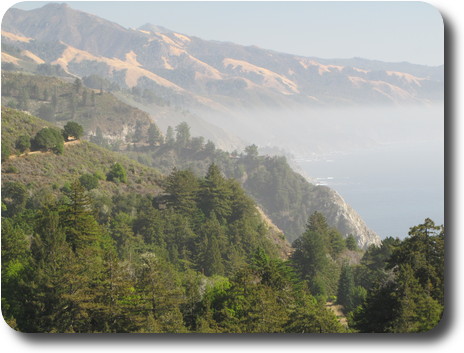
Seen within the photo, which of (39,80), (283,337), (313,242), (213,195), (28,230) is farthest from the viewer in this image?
(39,80)

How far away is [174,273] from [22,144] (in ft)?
79.3

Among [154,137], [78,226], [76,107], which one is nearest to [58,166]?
[78,226]

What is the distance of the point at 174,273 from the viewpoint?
27.7 meters

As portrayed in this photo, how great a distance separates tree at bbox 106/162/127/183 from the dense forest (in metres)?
7.32

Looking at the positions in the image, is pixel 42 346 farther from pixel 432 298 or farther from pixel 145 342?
pixel 432 298

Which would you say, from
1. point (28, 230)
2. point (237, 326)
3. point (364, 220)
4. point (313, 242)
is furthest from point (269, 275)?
point (364, 220)

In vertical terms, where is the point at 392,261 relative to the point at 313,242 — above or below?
above

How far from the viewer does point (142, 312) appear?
18094 millimetres

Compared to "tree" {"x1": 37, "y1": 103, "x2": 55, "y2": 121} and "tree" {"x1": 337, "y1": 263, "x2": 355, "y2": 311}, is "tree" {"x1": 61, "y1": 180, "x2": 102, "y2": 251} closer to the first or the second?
"tree" {"x1": 337, "y1": 263, "x2": 355, "y2": 311}

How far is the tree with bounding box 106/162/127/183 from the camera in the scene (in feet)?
170

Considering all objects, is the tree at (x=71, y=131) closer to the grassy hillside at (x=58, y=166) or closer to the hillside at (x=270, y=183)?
the grassy hillside at (x=58, y=166)

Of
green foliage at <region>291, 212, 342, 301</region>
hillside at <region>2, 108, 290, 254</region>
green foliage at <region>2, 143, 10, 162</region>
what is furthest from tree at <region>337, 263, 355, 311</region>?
green foliage at <region>2, 143, 10, 162</region>

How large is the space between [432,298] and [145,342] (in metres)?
9.08

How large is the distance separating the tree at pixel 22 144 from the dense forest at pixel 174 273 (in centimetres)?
A: 12
